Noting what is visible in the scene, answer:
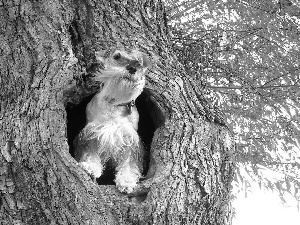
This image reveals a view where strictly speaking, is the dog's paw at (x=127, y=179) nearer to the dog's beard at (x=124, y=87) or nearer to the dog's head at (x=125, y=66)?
the dog's beard at (x=124, y=87)

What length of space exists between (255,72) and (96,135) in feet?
10.9

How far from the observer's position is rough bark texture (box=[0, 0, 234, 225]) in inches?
117

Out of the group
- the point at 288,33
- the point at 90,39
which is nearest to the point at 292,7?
the point at 288,33

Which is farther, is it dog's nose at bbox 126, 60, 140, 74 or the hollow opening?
the hollow opening

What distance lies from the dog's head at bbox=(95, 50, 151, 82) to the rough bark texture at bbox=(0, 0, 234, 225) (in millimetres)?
240

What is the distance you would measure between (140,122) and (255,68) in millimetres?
2772

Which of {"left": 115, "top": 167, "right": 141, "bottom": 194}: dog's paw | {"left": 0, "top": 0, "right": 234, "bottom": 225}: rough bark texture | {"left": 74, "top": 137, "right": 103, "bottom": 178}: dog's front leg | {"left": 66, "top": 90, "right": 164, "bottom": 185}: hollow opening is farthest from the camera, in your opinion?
{"left": 66, "top": 90, "right": 164, "bottom": 185}: hollow opening

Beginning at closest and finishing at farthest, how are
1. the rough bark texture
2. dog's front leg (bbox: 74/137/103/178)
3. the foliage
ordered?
1. the rough bark texture
2. dog's front leg (bbox: 74/137/103/178)
3. the foliage

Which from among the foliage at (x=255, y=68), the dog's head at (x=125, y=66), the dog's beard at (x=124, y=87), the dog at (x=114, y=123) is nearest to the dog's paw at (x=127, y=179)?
the dog at (x=114, y=123)

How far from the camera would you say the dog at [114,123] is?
136 inches

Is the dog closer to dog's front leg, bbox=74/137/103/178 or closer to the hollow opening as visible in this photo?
dog's front leg, bbox=74/137/103/178

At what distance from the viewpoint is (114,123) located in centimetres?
358

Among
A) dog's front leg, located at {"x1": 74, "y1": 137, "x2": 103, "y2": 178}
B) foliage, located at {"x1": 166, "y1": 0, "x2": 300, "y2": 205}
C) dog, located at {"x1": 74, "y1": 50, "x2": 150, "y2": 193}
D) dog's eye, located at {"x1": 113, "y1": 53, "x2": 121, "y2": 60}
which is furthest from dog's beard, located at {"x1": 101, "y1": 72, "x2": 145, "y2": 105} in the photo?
foliage, located at {"x1": 166, "y1": 0, "x2": 300, "y2": 205}

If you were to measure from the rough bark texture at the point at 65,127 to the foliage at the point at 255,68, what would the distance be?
1.43 m
